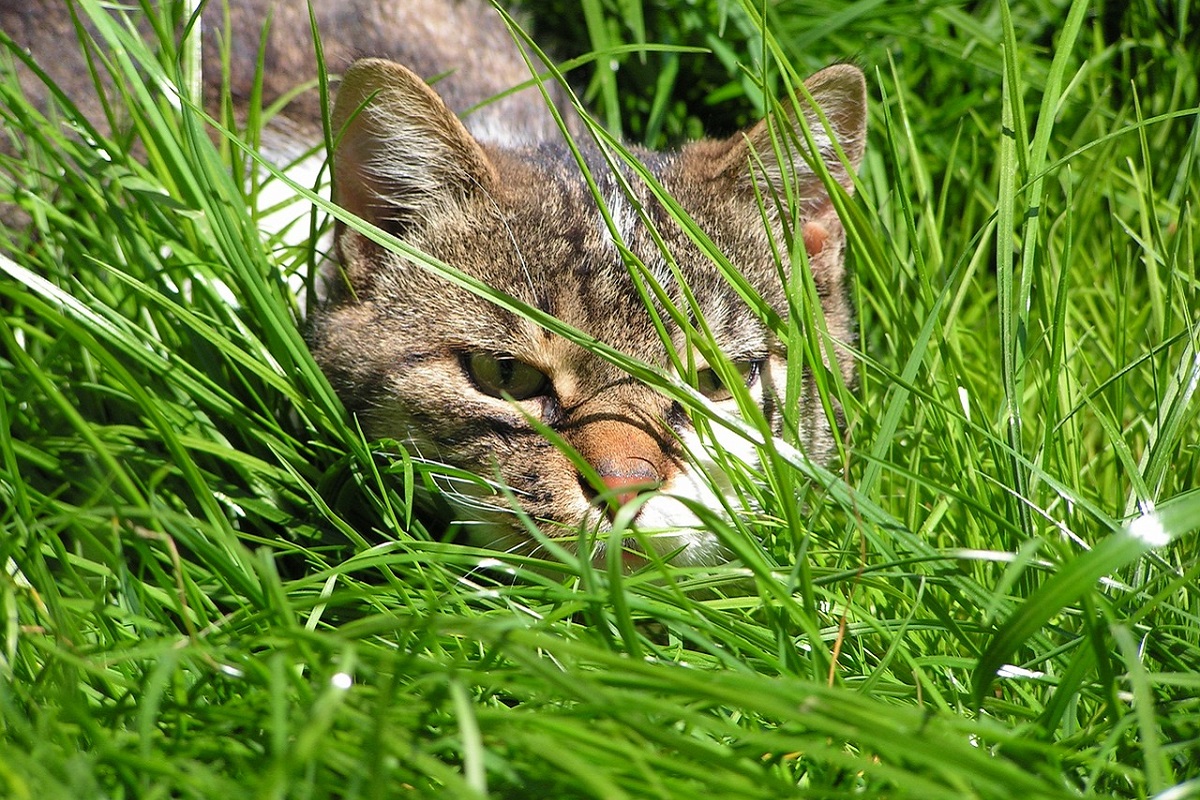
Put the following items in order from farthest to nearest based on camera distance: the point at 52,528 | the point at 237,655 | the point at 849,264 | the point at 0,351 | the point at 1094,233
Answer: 1. the point at 1094,233
2. the point at 849,264
3. the point at 0,351
4. the point at 52,528
5. the point at 237,655

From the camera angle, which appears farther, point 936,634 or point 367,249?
point 367,249

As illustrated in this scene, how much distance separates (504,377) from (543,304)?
14 centimetres

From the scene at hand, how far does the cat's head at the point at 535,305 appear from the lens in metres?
1.65

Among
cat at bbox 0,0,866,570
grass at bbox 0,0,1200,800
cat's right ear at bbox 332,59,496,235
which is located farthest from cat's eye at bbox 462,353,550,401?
cat's right ear at bbox 332,59,496,235

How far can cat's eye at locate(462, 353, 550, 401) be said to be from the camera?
177 cm

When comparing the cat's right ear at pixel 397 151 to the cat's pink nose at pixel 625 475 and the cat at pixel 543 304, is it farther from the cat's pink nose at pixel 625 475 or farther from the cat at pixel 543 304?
the cat's pink nose at pixel 625 475

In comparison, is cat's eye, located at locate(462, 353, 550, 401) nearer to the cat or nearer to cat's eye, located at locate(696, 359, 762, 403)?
the cat

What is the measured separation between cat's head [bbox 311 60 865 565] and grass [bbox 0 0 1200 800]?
114 millimetres

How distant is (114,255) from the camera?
73.6 inches

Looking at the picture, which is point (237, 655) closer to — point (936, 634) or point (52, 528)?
point (52, 528)

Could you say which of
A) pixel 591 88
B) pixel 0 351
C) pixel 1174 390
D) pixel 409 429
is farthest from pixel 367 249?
pixel 1174 390

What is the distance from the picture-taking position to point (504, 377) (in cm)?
178

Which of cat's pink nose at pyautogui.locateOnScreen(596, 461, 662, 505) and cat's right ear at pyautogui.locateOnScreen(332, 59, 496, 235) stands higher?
cat's right ear at pyautogui.locateOnScreen(332, 59, 496, 235)

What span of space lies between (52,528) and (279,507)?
0.43 metres
